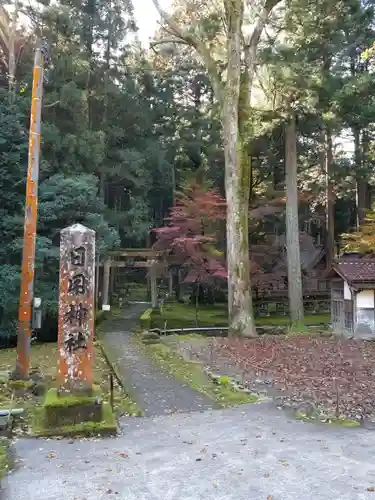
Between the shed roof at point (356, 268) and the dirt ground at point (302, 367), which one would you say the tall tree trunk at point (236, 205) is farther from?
the shed roof at point (356, 268)

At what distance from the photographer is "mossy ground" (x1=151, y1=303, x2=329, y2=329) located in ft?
68.6

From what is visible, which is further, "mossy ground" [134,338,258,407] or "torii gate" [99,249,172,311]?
"torii gate" [99,249,172,311]

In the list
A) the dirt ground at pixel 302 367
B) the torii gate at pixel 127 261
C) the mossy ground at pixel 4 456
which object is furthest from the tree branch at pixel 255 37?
the mossy ground at pixel 4 456

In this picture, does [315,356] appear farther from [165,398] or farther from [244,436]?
[244,436]

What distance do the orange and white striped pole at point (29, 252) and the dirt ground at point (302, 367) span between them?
3.97m

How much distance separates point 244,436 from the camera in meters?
5.59

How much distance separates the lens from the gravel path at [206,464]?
13.1 ft

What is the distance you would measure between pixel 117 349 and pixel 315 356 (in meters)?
5.61

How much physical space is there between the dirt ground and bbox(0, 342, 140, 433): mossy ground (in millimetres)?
2226

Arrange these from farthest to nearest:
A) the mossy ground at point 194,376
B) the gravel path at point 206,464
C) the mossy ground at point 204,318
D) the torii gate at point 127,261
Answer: the mossy ground at point 204,318 → the torii gate at point 127,261 → the mossy ground at point 194,376 → the gravel path at point 206,464

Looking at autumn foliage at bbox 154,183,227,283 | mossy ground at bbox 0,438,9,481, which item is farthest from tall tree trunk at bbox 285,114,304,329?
mossy ground at bbox 0,438,9,481

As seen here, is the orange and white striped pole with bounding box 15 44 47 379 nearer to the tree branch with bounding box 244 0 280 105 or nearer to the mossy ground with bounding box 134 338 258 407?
the mossy ground with bounding box 134 338 258 407

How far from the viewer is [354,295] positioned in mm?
14852

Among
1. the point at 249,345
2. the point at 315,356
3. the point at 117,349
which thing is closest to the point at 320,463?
the point at 315,356
